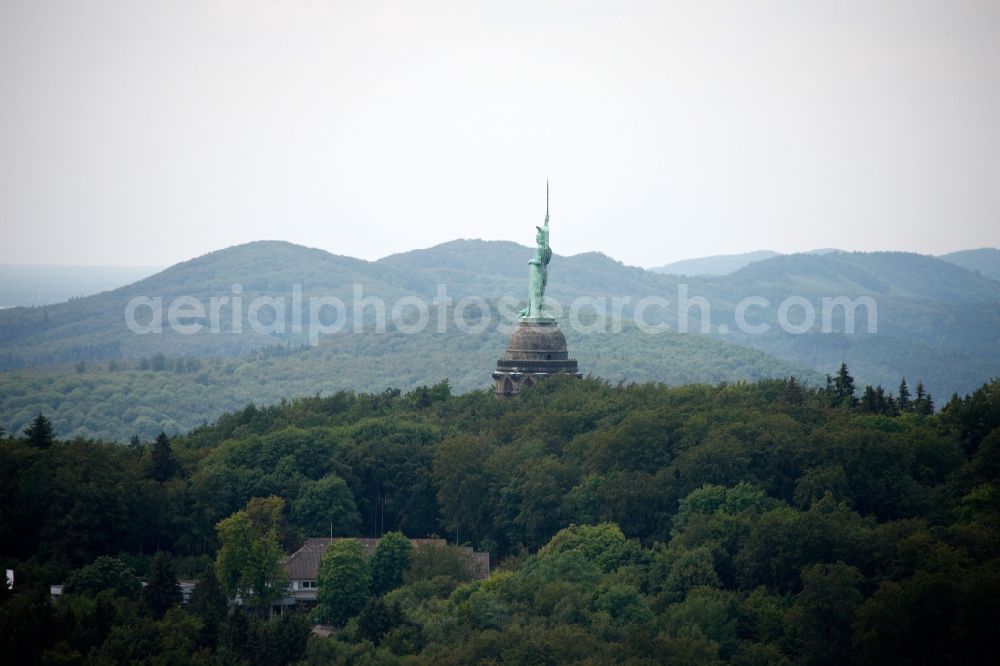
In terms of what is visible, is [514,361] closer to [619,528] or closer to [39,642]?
[619,528]

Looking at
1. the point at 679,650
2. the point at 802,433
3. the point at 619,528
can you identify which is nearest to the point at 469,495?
the point at 619,528

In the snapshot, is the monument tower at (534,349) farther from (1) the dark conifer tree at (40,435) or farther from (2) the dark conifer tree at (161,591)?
(2) the dark conifer tree at (161,591)

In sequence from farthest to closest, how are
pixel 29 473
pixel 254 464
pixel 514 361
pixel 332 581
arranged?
pixel 514 361 < pixel 254 464 < pixel 29 473 < pixel 332 581

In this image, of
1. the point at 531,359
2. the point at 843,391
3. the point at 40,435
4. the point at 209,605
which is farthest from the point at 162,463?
the point at 843,391

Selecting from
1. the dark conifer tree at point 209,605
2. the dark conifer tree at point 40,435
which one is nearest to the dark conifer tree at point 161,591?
the dark conifer tree at point 209,605

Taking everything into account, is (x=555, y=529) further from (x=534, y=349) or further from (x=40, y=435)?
(x=40, y=435)
